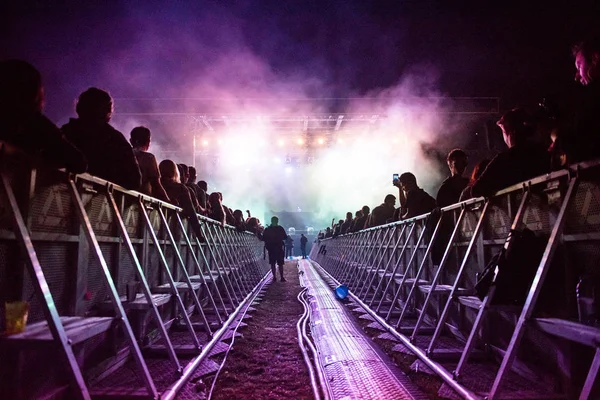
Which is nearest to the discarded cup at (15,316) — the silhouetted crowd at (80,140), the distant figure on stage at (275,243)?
the silhouetted crowd at (80,140)

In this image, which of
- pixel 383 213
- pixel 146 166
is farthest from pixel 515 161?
pixel 383 213

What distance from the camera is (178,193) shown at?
5.41m

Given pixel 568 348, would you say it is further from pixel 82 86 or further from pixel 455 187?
pixel 82 86

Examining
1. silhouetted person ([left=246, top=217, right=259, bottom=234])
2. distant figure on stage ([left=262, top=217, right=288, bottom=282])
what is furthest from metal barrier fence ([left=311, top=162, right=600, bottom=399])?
silhouetted person ([left=246, top=217, right=259, bottom=234])

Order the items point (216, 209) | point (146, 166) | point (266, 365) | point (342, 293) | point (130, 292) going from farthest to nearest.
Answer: point (216, 209), point (342, 293), point (146, 166), point (266, 365), point (130, 292)

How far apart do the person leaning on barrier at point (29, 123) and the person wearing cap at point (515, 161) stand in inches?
115

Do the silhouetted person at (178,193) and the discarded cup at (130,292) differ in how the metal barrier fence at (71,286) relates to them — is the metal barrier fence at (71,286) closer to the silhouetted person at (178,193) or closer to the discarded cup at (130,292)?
the discarded cup at (130,292)

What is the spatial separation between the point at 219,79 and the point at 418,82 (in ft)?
20.4

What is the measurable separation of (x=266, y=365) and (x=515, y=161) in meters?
2.82

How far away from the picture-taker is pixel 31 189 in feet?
7.41

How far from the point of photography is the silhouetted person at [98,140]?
320cm

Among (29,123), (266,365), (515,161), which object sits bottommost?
(266,365)

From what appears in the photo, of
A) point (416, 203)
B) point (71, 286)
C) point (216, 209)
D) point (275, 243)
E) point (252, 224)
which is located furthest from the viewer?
point (252, 224)

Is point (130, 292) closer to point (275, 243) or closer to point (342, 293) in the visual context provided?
point (342, 293)
